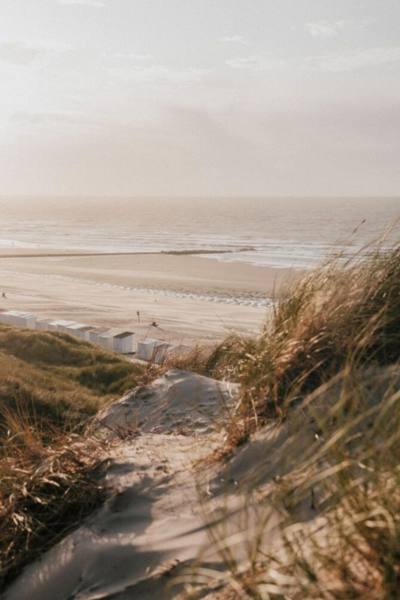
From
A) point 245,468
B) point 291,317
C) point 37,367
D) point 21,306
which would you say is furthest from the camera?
point 21,306

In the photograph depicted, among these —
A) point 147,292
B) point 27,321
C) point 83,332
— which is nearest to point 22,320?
point 27,321

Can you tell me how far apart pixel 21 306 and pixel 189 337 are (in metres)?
10.2

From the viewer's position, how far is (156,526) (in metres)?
3.03

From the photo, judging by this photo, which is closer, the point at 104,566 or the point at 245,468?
the point at 104,566

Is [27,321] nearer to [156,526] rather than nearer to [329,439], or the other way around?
[156,526]

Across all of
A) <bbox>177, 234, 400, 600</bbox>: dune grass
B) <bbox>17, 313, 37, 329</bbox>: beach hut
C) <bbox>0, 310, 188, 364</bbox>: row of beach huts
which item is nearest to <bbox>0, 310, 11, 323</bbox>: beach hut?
<bbox>0, 310, 188, 364</bbox>: row of beach huts

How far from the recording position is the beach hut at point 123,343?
55.9ft

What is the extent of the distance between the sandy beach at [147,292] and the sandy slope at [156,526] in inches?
428

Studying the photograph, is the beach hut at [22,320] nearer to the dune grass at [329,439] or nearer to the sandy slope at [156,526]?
the dune grass at [329,439]

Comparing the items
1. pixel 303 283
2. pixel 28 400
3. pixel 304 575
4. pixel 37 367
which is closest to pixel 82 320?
pixel 37 367

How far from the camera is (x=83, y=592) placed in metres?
2.76

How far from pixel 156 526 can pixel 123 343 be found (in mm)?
14232

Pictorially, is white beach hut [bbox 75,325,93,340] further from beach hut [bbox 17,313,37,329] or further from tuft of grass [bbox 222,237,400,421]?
tuft of grass [bbox 222,237,400,421]

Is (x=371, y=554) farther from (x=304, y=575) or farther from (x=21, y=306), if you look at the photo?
(x=21, y=306)
